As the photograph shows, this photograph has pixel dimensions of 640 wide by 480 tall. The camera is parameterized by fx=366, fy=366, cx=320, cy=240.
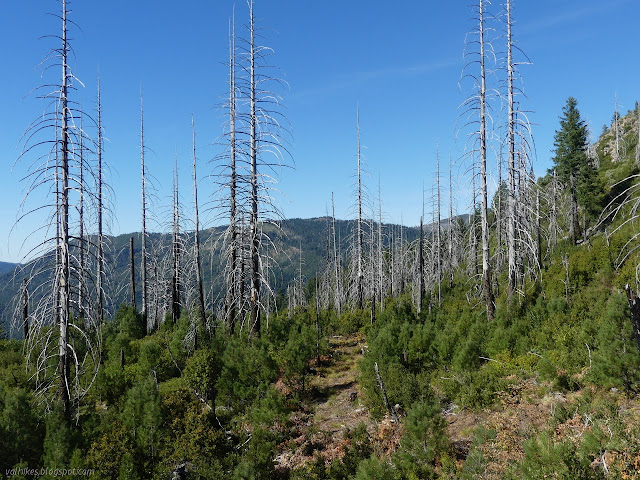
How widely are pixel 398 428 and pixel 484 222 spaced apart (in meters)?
8.56

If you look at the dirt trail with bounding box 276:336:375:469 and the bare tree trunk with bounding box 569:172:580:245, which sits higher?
the bare tree trunk with bounding box 569:172:580:245

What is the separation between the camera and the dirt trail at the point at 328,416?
349 inches

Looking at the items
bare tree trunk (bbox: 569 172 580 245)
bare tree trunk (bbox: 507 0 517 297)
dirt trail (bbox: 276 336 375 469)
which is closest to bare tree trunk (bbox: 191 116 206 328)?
dirt trail (bbox: 276 336 375 469)

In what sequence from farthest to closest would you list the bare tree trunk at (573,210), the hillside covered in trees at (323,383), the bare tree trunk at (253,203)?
the bare tree trunk at (573,210), the bare tree trunk at (253,203), the hillside covered in trees at (323,383)

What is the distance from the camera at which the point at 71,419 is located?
355 inches

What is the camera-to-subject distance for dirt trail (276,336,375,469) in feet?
29.1

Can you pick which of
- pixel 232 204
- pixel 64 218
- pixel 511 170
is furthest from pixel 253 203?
pixel 511 170

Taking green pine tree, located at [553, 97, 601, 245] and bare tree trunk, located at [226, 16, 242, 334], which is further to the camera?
green pine tree, located at [553, 97, 601, 245]

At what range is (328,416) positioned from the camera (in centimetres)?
1091

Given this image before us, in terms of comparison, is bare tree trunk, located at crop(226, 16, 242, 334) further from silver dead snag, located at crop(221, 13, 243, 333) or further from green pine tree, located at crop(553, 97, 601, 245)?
green pine tree, located at crop(553, 97, 601, 245)

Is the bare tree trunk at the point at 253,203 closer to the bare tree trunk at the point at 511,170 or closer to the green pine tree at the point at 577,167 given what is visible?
the bare tree trunk at the point at 511,170

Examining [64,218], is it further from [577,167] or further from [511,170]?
[577,167]

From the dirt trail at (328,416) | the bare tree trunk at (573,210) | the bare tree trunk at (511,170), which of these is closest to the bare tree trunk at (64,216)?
the dirt trail at (328,416)

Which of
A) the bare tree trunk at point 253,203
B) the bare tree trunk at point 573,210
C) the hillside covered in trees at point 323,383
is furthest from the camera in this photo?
the bare tree trunk at point 573,210
